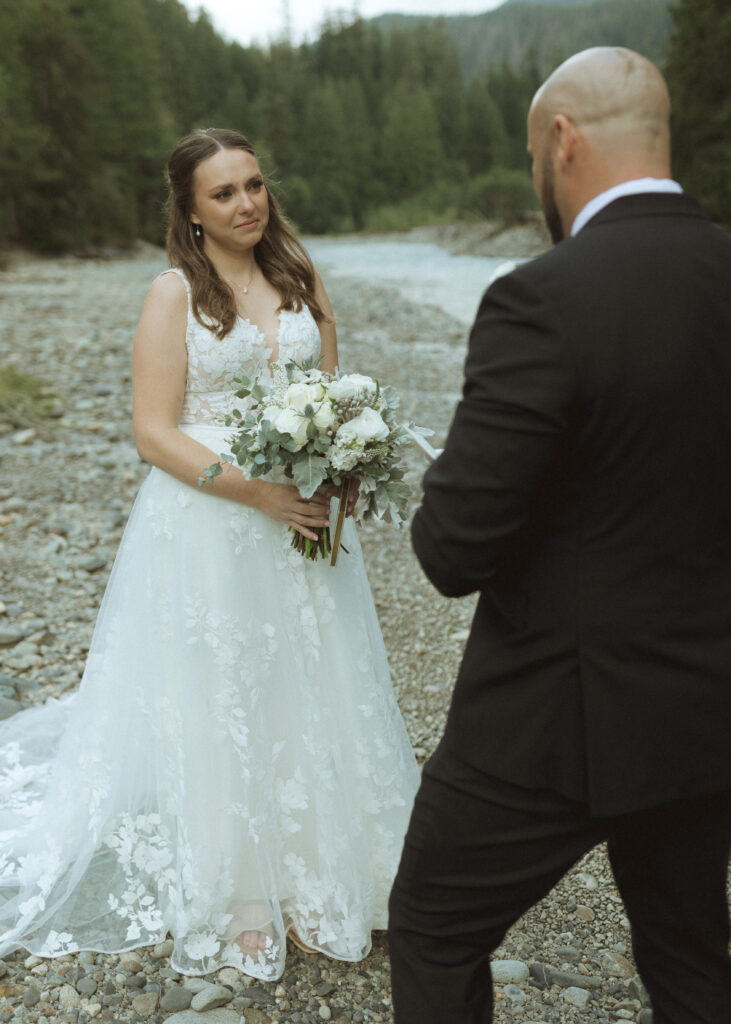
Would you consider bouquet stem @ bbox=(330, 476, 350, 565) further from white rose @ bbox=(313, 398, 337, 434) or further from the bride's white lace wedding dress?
white rose @ bbox=(313, 398, 337, 434)

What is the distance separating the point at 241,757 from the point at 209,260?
172 cm

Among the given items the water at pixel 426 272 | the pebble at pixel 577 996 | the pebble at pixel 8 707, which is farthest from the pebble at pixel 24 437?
the water at pixel 426 272

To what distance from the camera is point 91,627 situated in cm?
589

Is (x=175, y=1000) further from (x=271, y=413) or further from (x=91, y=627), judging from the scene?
(x=91, y=627)

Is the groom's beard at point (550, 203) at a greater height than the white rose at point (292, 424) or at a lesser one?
greater

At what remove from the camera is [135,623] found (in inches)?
133

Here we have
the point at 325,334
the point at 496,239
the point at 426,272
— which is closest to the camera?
the point at 325,334

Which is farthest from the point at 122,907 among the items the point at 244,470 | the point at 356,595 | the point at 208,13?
the point at 208,13

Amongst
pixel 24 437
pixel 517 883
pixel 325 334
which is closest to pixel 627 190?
pixel 517 883

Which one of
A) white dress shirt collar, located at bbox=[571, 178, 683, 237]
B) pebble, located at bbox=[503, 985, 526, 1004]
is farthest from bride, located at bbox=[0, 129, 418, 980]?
white dress shirt collar, located at bbox=[571, 178, 683, 237]

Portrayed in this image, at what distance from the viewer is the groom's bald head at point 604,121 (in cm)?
173

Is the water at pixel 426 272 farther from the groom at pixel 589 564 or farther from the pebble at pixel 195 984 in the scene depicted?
the groom at pixel 589 564

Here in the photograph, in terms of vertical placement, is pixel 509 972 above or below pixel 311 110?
below

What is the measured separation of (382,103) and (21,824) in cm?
12696
